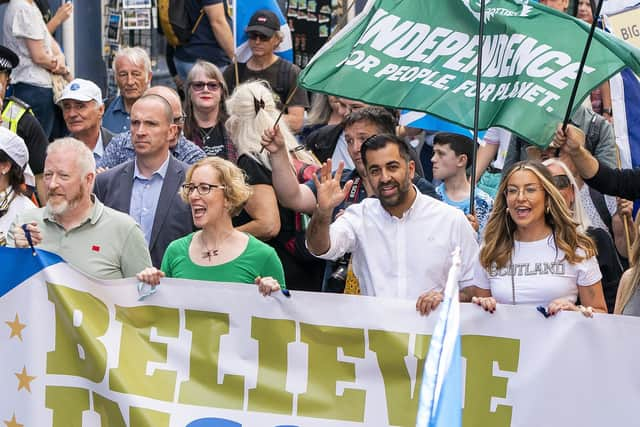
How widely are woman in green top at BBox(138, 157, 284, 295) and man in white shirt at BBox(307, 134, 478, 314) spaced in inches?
11.2

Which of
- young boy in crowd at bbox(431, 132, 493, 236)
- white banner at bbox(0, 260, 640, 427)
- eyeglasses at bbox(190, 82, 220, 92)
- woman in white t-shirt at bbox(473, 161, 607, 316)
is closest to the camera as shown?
white banner at bbox(0, 260, 640, 427)

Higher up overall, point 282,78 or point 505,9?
point 505,9

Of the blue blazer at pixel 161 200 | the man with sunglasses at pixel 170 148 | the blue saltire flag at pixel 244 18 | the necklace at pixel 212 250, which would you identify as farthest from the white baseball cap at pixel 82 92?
the necklace at pixel 212 250

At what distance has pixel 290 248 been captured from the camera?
8.01 meters

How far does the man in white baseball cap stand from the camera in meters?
8.93

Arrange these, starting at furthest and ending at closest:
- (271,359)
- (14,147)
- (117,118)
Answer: (117,118) < (14,147) < (271,359)

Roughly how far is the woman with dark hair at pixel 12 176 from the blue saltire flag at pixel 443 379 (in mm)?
3735

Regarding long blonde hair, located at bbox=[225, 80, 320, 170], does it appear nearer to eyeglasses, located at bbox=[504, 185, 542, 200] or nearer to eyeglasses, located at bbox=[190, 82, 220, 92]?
eyeglasses, located at bbox=[190, 82, 220, 92]

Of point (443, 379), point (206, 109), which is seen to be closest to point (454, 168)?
point (206, 109)

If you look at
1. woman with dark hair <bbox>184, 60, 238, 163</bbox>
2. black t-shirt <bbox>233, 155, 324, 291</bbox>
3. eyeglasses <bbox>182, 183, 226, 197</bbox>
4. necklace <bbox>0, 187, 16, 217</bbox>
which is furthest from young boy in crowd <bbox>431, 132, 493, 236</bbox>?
necklace <bbox>0, 187, 16, 217</bbox>

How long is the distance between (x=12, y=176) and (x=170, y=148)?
3.50ft

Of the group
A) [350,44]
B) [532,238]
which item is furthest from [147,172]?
[532,238]

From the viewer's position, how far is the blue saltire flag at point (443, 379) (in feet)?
13.4

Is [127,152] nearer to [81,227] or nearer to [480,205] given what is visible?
[81,227]
